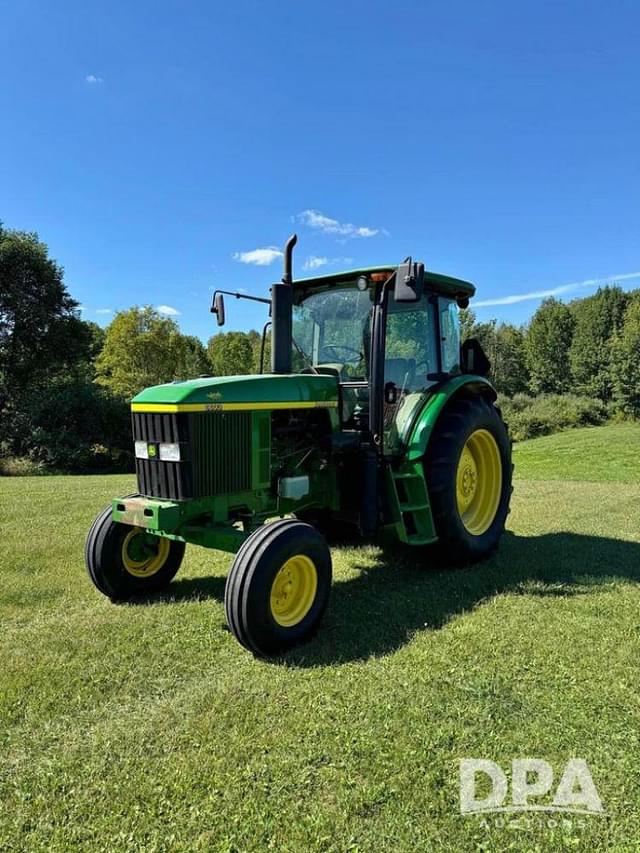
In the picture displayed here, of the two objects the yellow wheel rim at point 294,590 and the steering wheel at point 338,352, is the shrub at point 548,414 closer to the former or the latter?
the steering wheel at point 338,352

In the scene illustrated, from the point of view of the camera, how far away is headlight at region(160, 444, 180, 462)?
12.5 feet

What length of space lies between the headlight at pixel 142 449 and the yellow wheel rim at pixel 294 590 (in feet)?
4.04

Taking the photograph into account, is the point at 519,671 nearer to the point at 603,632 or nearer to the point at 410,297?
the point at 603,632

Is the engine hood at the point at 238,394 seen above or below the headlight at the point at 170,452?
above

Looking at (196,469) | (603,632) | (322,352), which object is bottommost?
(603,632)

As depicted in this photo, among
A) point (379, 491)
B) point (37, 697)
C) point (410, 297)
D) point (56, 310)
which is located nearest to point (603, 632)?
point (379, 491)

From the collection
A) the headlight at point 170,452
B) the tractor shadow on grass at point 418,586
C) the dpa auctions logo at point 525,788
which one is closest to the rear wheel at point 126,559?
the tractor shadow on grass at point 418,586

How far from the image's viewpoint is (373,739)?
104 inches

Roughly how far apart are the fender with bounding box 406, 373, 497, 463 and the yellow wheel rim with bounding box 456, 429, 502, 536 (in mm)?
583

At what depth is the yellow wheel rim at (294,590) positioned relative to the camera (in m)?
3.63

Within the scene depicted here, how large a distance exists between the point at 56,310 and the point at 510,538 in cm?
2002

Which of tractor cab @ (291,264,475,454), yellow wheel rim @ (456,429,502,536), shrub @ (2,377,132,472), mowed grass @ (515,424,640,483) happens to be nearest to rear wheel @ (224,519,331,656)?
tractor cab @ (291,264,475,454)

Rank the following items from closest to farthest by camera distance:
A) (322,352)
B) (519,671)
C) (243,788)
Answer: (243,788) → (519,671) → (322,352)

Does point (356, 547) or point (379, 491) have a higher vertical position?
point (379, 491)
